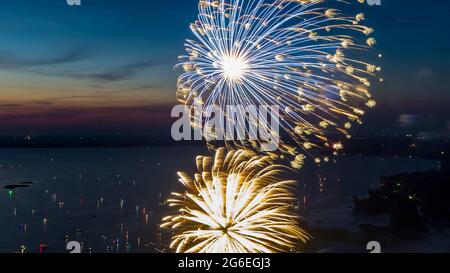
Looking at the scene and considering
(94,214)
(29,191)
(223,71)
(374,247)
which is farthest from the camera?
(29,191)

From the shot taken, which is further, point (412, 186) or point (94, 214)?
point (94, 214)

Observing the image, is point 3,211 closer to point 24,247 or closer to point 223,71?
point 24,247

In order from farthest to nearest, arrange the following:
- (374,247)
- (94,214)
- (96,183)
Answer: (96,183)
(94,214)
(374,247)

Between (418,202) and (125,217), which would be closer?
(418,202)

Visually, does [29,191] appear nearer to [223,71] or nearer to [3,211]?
[3,211]
